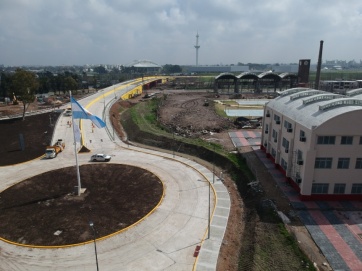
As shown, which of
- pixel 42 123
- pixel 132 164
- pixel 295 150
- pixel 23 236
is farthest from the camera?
pixel 42 123

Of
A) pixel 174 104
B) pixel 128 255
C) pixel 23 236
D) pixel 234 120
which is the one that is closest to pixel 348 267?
pixel 128 255

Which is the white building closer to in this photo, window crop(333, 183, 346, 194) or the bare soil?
window crop(333, 183, 346, 194)

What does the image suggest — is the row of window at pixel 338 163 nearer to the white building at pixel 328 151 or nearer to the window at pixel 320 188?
the white building at pixel 328 151

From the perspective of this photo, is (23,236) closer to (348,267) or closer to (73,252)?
(73,252)

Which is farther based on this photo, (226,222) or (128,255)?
(226,222)

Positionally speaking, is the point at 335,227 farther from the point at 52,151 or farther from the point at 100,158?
the point at 52,151

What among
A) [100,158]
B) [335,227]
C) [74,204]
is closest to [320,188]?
[335,227]

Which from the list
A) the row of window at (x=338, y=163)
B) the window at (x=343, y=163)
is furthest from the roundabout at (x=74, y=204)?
the window at (x=343, y=163)
